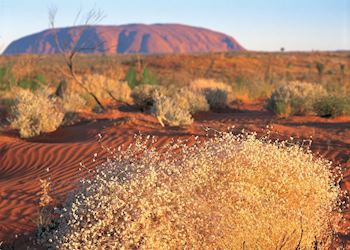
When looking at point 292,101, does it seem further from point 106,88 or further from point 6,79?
point 6,79

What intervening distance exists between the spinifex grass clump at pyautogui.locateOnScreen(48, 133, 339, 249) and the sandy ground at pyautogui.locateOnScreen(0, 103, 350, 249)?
1.22 m

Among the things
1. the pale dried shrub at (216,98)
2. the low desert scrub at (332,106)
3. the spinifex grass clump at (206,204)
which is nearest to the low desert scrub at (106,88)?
the pale dried shrub at (216,98)

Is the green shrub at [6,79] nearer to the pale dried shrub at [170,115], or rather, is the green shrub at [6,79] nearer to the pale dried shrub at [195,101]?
the pale dried shrub at [195,101]

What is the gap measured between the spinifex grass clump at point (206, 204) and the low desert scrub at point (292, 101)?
11.2 metres

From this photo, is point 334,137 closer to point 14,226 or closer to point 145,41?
point 14,226

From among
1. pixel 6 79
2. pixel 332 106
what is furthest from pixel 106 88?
pixel 332 106

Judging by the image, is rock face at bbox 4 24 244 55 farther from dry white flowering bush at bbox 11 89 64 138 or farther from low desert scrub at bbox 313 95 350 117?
dry white flowering bush at bbox 11 89 64 138

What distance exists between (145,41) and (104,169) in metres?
160

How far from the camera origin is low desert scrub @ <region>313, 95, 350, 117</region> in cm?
1697

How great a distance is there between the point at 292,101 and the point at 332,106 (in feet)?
4.40

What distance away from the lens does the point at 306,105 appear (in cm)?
1767

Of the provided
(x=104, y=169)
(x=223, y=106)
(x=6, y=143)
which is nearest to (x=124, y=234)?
(x=104, y=169)

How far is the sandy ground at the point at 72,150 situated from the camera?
8.36 meters

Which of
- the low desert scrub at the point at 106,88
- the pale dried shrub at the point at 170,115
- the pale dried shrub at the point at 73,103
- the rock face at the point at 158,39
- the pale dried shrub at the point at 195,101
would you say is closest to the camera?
the pale dried shrub at the point at 170,115
